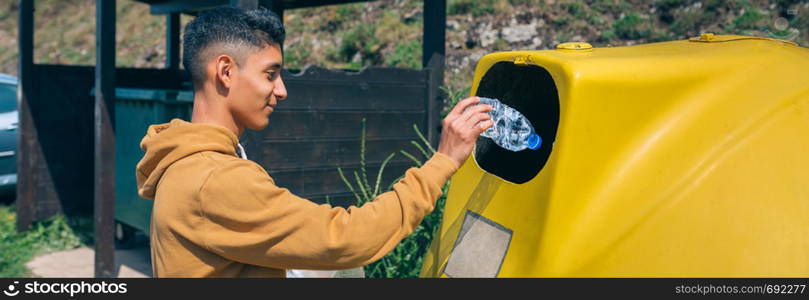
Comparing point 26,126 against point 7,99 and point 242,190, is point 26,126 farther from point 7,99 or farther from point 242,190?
point 242,190

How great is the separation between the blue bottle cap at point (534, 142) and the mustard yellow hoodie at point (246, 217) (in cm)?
42

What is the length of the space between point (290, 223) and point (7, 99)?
24.1 ft

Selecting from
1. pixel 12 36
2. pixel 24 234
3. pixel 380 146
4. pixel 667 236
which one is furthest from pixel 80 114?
pixel 12 36

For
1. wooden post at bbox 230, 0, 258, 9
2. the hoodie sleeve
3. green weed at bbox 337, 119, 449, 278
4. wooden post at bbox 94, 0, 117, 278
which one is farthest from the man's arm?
wooden post at bbox 94, 0, 117, 278

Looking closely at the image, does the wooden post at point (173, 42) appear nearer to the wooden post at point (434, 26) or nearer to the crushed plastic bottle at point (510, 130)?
the wooden post at point (434, 26)

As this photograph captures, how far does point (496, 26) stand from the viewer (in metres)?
13.8

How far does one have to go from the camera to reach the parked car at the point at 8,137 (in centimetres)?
747

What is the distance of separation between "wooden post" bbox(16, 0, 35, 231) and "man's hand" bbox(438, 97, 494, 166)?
18.0 feet

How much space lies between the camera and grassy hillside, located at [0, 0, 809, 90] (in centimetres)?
1176

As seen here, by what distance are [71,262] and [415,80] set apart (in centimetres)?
317

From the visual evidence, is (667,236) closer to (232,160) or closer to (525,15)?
(232,160)

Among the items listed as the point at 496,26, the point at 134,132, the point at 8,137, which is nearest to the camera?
the point at 134,132

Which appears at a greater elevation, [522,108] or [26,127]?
[522,108]

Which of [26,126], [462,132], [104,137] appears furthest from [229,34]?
[26,126]
